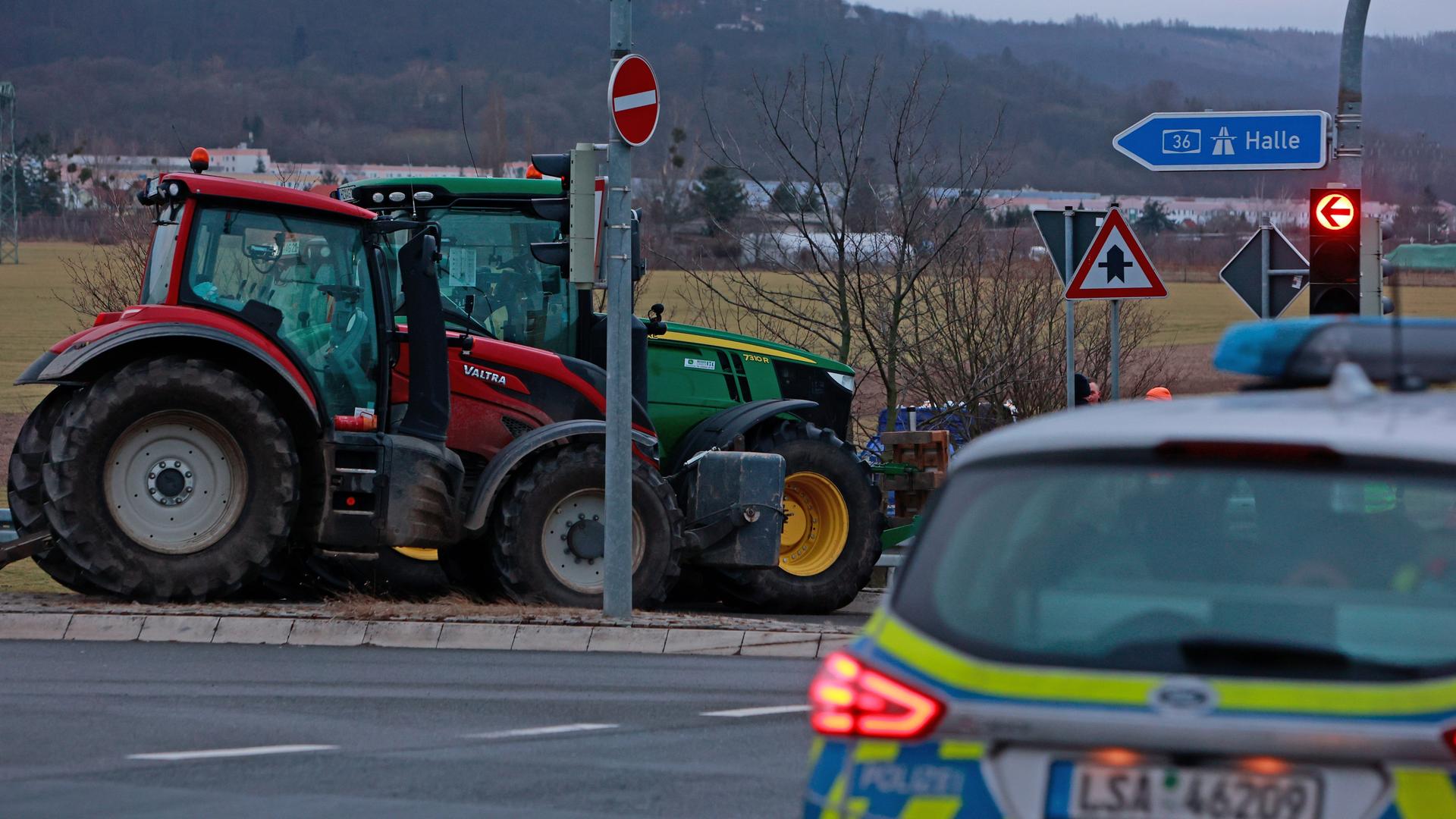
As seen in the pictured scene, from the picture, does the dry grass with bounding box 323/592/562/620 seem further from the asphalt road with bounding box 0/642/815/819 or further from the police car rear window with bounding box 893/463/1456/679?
the police car rear window with bounding box 893/463/1456/679

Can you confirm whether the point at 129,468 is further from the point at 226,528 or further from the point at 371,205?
the point at 371,205

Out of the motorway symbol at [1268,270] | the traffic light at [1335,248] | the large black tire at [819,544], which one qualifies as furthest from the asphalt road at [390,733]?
the motorway symbol at [1268,270]

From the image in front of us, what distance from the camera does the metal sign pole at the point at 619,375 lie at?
12.0 meters

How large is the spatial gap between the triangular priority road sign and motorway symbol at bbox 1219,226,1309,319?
8.00 feet

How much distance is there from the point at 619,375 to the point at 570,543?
63.5 inches

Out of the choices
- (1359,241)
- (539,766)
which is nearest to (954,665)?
(539,766)

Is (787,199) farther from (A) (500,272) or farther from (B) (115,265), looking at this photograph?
(A) (500,272)

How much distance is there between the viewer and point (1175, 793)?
3.36m

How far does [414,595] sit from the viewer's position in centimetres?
1398

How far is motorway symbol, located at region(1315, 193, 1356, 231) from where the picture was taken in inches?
581

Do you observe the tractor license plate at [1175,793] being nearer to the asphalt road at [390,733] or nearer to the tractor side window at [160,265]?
the asphalt road at [390,733]

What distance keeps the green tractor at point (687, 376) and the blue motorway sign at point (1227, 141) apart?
3204 millimetres

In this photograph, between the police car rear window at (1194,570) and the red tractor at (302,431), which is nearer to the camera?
the police car rear window at (1194,570)

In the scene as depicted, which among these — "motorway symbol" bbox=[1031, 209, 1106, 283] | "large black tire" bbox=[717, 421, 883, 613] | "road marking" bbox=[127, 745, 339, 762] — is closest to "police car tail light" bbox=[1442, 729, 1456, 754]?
"road marking" bbox=[127, 745, 339, 762]
